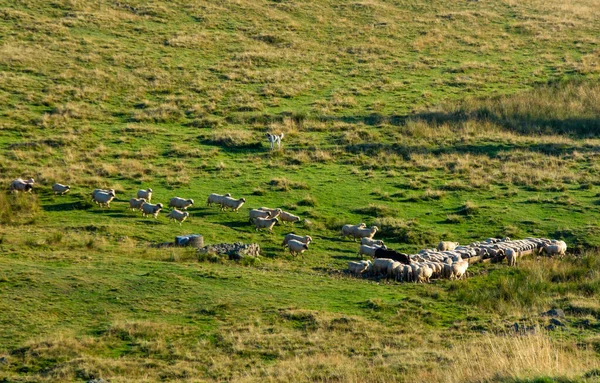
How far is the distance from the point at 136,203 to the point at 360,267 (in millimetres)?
9784

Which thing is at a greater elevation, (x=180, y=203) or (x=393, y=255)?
(x=393, y=255)

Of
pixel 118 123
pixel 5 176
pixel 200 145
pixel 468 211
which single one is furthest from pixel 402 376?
pixel 118 123

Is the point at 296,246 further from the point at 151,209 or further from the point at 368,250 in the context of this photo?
the point at 151,209

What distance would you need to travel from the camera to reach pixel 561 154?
41.0 metres

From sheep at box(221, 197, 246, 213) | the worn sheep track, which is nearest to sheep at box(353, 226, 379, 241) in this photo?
the worn sheep track

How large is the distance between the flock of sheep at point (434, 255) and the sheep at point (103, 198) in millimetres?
8617

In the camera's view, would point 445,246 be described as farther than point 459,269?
Yes

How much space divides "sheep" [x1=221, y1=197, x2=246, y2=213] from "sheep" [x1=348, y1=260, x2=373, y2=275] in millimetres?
7811

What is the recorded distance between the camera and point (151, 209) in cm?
2936

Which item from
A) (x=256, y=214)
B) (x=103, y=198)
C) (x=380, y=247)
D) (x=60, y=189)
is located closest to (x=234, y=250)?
(x=380, y=247)

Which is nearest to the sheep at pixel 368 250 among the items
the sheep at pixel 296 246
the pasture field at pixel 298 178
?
the pasture field at pixel 298 178

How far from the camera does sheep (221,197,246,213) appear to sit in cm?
3083

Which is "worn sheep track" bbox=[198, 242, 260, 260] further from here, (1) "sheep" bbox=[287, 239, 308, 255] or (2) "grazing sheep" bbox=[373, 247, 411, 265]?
(2) "grazing sheep" bbox=[373, 247, 411, 265]

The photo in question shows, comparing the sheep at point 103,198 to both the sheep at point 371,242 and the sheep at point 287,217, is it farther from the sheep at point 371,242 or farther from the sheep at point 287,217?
the sheep at point 371,242
